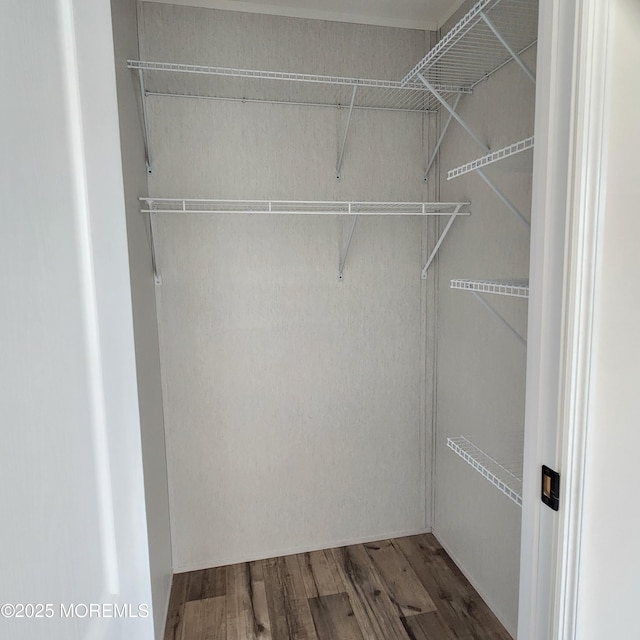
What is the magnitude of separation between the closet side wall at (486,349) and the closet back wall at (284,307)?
0.16 meters

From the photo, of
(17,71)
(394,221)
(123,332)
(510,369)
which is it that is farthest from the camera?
(394,221)

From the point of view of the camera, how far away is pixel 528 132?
1.50 m

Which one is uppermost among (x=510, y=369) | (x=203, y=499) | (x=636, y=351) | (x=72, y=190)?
(x=72, y=190)

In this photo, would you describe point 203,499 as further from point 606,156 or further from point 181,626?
point 606,156

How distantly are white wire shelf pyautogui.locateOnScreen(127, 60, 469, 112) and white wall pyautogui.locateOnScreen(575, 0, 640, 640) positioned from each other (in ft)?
3.76

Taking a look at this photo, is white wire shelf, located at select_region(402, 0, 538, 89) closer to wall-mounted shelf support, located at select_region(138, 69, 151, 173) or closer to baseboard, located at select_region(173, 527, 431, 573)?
wall-mounted shelf support, located at select_region(138, 69, 151, 173)

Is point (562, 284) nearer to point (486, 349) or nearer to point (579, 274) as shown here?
point (579, 274)

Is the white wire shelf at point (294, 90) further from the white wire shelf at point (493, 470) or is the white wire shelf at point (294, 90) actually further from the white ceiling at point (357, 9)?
the white wire shelf at point (493, 470)

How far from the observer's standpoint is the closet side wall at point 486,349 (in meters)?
1.60

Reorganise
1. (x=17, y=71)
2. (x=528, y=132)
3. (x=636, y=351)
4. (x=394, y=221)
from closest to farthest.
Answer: (x=17, y=71)
(x=636, y=351)
(x=528, y=132)
(x=394, y=221)

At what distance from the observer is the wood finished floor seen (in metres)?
1.72

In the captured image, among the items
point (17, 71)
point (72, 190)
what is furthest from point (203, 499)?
point (17, 71)

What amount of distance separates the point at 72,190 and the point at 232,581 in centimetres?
197

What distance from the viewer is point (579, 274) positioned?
0.76 metres
